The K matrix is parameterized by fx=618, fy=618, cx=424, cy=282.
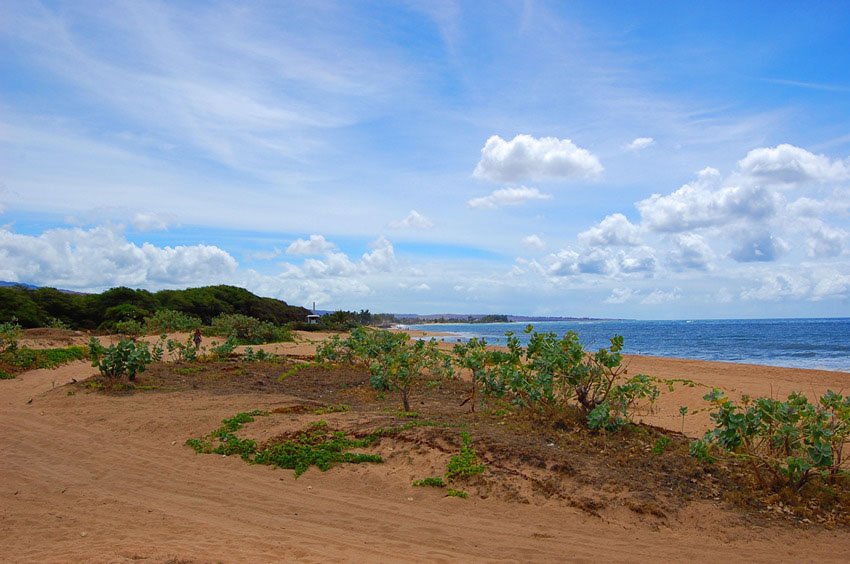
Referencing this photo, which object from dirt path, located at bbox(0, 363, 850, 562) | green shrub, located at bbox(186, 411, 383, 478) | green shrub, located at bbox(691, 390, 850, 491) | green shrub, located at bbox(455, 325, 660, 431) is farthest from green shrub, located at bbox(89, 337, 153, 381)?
green shrub, located at bbox(691, 390, 850, 491)

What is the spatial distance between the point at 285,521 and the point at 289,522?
0.18 ft

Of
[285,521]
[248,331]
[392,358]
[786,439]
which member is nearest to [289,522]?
[285,521]

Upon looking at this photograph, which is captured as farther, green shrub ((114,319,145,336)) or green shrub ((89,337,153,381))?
green shrub ((114,319,145,336))

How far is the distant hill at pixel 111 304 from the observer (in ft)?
117

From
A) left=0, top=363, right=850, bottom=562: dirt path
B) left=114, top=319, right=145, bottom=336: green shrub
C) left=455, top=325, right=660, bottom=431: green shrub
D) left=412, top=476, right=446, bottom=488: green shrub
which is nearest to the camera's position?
left=0, top=363, right=850, bottom=562: dirt path

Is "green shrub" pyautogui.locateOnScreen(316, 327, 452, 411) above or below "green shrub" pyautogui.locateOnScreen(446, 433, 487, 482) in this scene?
above

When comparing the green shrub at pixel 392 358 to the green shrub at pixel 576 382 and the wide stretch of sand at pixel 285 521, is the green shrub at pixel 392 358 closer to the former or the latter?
the green shrub at pixel 576 382

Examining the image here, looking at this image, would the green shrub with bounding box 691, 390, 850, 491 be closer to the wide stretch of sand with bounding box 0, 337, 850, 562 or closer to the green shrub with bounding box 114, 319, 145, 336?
the wide stretch of sand with bounding box 0, 337, 850, 562

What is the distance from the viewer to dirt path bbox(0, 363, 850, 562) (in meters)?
5.13

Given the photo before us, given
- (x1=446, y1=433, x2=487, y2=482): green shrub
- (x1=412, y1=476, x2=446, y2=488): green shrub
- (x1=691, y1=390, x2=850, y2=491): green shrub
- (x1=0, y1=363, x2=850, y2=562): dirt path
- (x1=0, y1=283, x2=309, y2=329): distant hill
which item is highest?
(x1=0, y1=283, x2=309, y2=329): distant hill

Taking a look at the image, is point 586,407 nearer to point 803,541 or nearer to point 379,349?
point 803,541

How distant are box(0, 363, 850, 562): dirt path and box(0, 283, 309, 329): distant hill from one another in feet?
102

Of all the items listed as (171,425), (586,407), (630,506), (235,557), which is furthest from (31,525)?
(586,407)

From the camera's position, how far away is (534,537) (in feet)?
18.3
